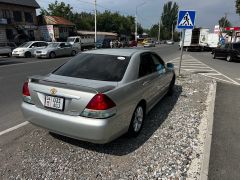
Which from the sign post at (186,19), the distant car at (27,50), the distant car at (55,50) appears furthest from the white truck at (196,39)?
the sign post at (186,19)

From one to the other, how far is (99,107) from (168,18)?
112742 mm

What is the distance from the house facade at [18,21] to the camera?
37219 mm

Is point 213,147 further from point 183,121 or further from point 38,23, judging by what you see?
point 38,23

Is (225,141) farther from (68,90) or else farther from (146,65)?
(68,90)

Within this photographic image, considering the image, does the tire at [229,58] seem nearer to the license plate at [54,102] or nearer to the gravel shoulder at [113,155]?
the gravel shoulder at [113,155]

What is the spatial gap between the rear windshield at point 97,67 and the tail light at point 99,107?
2.21ft

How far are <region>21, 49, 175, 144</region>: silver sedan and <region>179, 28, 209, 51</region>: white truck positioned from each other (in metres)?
33.5

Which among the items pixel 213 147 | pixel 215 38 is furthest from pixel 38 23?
pixel 213 147

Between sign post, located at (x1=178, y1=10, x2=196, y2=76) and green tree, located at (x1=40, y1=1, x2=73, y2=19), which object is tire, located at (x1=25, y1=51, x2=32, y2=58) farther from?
green tree, located at (x1=40, y1=1, x2=73, y2=19)

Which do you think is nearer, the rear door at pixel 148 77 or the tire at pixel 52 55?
the rear door at pixel 148 77

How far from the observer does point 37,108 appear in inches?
147

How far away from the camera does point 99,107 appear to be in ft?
10.8

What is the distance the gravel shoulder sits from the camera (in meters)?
3.24

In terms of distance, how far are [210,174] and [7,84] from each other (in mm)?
7984
